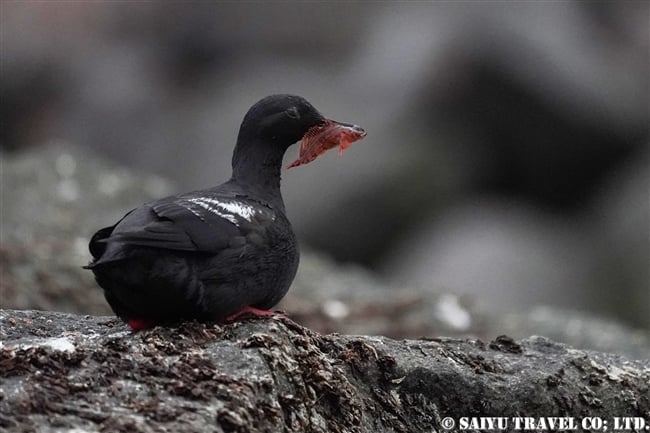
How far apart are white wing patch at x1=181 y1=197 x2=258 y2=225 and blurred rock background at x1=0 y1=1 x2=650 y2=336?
7.08 metres

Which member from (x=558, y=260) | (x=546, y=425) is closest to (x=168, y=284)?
(x=546, y=425)

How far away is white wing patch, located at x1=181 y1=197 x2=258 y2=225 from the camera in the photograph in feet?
21.5

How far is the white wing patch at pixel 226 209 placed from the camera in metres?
6.54

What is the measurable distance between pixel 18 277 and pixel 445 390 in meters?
5.95

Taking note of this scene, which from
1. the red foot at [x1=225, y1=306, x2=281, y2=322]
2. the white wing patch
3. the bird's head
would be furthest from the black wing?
the bird's head

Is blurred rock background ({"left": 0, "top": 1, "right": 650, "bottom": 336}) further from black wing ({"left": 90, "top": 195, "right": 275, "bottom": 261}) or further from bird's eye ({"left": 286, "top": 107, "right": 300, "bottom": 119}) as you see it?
black wing ({"left": 90, "top": 195, "right": 275, "bottom": 261})

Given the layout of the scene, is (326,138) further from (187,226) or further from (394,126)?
(394,126)

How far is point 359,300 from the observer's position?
43.5ft

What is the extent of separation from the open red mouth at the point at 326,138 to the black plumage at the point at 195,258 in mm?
590

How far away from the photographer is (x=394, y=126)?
1903 centimetres

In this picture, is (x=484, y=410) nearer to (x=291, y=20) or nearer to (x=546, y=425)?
(x=546, y=425)

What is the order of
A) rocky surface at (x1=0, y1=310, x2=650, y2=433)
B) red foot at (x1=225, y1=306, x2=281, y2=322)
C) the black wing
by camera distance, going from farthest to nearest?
red foot at (x1=225, y1=306, x2=281, y2=322) < the black wing < rocky surface at (x1=0, y1=310, x2=650, y2=433)

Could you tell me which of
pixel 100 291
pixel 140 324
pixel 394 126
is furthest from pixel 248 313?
pixel 394 126

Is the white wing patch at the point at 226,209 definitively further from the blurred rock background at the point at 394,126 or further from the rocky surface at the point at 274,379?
the blurred rock background at the point at 394,126
